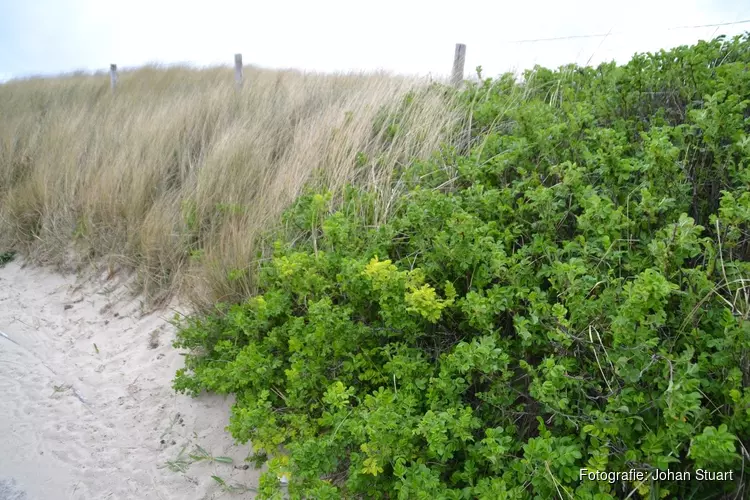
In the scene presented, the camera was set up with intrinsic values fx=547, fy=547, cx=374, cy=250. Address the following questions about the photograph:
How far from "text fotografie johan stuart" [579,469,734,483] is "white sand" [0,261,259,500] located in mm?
1969

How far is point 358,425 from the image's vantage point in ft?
8.56

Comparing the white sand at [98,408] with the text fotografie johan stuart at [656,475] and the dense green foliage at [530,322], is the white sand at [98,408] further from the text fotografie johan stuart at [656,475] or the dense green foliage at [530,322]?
the text fotografie johan stuart at [656,475]

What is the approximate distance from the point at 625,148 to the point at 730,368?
172cm

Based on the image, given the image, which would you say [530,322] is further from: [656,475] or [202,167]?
[202,167]

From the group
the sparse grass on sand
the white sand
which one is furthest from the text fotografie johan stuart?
the sparse grass on sand

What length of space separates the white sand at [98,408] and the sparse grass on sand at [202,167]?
0.53m

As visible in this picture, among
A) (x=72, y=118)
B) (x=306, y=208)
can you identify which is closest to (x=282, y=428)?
(x=306, y=208)

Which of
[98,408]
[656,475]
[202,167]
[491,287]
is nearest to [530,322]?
[491,287]

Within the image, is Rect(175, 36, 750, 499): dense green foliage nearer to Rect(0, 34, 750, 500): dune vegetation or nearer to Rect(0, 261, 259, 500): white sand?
Rect(0, 34, 750, 500): dune vegetation

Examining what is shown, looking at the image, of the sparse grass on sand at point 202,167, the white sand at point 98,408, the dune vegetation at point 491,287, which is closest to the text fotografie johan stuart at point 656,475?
the dune vegetation at point 491,287

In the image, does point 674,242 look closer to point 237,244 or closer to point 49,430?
point 237,244

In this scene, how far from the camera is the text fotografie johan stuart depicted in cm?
210

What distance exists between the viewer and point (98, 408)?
165 inches

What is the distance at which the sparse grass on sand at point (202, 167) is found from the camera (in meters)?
4.76
